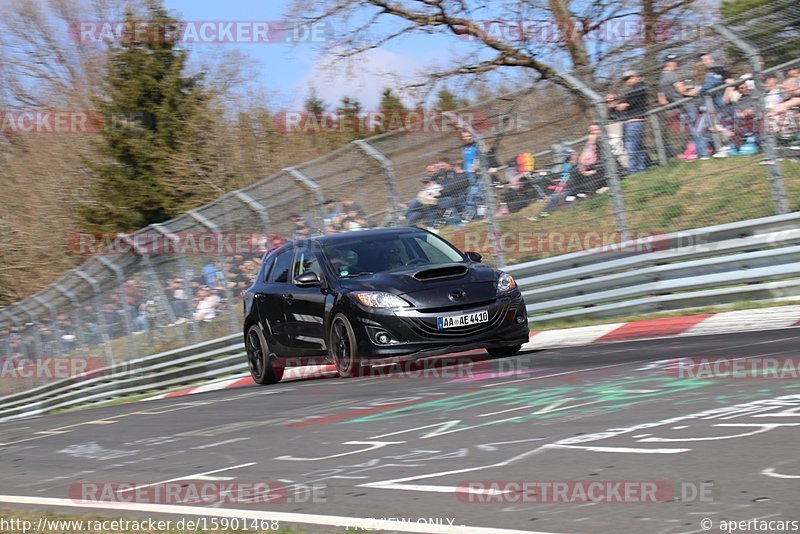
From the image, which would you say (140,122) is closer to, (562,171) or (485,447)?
(562,171)

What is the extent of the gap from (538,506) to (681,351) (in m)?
5.21

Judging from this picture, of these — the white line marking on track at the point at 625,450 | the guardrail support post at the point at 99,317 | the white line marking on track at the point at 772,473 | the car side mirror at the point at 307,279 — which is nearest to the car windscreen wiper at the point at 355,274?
the car side mirror at the point at 307,279

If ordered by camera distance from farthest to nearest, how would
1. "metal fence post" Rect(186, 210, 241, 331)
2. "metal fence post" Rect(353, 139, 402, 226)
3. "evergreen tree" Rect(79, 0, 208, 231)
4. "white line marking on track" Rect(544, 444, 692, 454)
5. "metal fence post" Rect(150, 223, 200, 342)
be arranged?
"evergreen tree" Rect(79, 0, 208, 231) < "metal fence post" Rect(150, 223, 200, 342) < "metal fence post" Rect(186, 210, 241, 331) < "metal fence post" Rect(353, 139, 402, 226) < "white line marking on track" Rect(544, 444, 692, 454)

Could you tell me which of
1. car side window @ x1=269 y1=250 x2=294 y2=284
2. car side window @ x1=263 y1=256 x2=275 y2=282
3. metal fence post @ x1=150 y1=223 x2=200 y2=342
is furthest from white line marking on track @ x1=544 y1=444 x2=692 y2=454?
metal fence post @ x1=150 y1=223 x2=200 y2=342

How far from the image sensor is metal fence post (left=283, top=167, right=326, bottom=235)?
1584 cm

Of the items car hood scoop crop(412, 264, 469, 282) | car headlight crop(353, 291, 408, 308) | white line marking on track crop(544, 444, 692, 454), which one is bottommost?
white line marking on track crop(544, 444, 692, 454)

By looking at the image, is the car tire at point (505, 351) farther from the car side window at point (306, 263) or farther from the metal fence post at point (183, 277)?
the metal fence post at point (183, 277)

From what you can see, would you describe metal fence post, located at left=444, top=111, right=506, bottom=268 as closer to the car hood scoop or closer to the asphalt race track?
the car hood scoop

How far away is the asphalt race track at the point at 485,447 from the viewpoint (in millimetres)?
4383

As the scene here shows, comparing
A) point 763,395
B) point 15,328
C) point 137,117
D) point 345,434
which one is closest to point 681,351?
point 763,395

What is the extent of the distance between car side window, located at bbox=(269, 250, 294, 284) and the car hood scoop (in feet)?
7.81

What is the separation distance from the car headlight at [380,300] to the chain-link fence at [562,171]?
353cm

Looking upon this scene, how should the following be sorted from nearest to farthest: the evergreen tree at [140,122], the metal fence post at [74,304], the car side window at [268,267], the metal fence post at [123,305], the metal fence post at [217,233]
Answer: the car side window at [268,267], the metal fence post at [217,233], the metal fence post at [123,305], the metal fence post at [74,304], the evergreen tree at [140,122]

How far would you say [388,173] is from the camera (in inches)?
587
